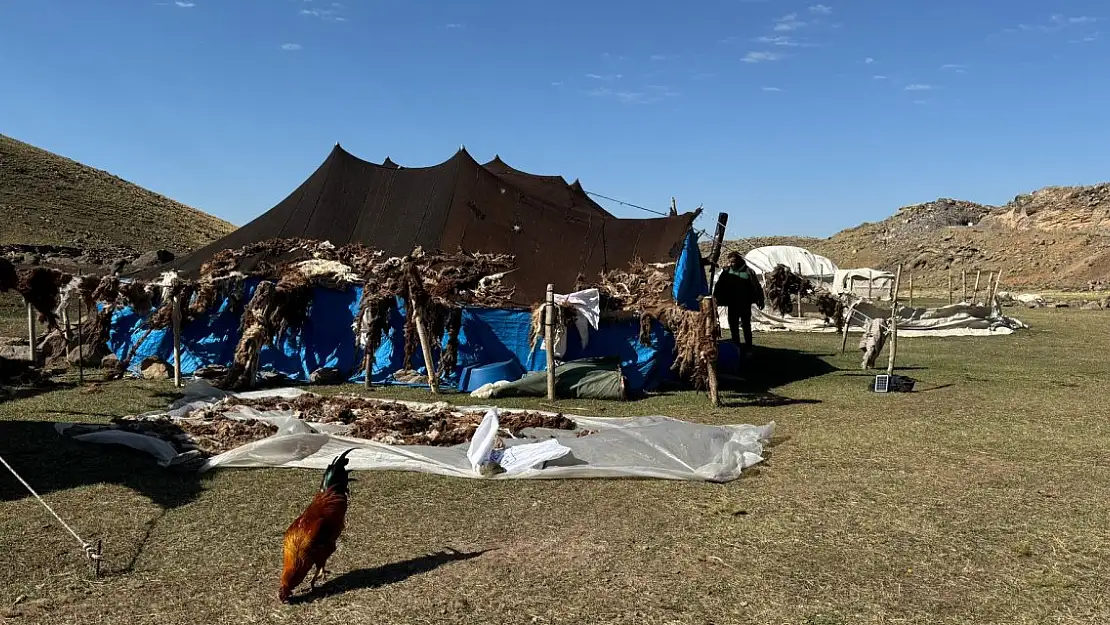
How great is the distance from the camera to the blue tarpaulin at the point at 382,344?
11211mm

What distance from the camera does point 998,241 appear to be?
192ft

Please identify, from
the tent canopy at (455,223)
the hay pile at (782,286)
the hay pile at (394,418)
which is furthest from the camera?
the hay pile at (782,286)

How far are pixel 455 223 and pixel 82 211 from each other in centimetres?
2973

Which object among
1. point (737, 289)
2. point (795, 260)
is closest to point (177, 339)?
point (737, 289)

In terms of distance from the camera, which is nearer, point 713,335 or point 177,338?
point 713,335

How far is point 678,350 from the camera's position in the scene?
1066cm

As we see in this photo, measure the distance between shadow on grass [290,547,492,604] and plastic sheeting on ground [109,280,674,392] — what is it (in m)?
6.44

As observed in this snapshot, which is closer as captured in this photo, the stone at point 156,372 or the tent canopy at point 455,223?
the stone at point 156,372

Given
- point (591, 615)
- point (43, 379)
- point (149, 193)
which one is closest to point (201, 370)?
point (43, 379)

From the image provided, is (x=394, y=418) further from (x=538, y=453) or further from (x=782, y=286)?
(x=782, y=286)

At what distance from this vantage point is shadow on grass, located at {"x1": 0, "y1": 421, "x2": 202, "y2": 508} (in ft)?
19.6

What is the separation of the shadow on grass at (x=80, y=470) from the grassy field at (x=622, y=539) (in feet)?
0.10

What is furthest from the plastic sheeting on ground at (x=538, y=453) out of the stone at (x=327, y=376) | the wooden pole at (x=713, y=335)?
the stone at (x=327, y=376)

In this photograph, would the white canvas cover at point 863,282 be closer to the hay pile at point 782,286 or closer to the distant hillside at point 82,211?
the hay pile at point 782,286
